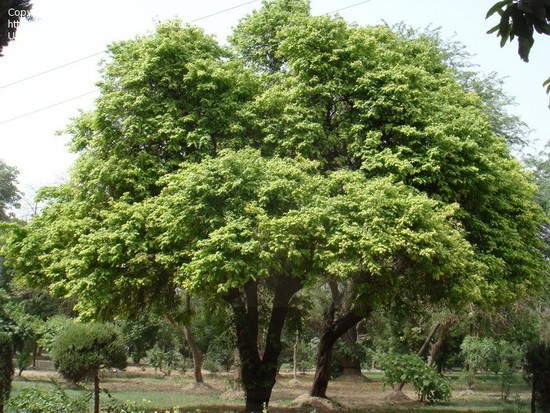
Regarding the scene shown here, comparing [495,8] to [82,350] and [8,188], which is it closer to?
[82,350]

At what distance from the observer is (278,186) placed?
1293cm

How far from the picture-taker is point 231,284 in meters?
12.6

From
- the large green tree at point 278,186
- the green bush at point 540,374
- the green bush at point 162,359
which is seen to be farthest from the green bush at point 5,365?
the green bush at point 162,359

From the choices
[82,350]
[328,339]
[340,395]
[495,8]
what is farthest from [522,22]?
[340,395]

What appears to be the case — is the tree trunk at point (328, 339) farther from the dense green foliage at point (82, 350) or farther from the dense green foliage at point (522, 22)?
the dense green foliage at point (522, 22)

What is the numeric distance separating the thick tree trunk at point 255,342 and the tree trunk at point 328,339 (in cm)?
175

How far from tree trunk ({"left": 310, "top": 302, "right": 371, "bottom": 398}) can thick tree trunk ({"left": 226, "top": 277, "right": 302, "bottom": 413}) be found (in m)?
1.75

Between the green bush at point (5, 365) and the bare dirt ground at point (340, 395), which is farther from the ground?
the green bush at point (5, 365)

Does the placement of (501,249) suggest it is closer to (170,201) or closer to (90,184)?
(170,201)

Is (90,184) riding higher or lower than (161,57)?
lower

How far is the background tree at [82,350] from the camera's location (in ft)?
61.6

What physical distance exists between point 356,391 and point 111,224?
646 inches

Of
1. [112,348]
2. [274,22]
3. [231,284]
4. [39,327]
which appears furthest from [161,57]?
[39,327]

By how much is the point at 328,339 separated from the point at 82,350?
7534mm
